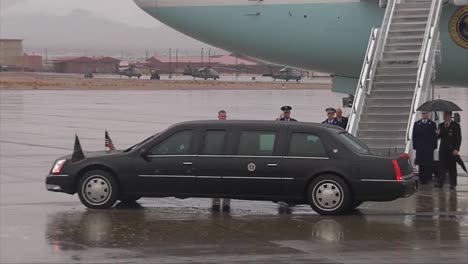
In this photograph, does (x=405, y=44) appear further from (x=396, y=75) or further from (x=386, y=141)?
(x=386, y=141)

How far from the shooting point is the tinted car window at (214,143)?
48.0ft

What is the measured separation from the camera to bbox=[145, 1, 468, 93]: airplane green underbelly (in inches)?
787

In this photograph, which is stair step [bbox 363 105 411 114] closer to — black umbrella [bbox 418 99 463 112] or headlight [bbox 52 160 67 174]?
black umbrella [bbox 418 99 463 112]

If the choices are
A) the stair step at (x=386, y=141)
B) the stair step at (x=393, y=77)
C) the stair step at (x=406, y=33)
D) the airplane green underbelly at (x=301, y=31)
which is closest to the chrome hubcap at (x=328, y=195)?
the stair step at (x=386, y=141)

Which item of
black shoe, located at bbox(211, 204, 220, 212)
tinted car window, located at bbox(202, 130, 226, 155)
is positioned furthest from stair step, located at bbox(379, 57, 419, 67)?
black shoe, located at bbox(211, 204, 220, 212)

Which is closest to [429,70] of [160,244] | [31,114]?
[160,244]

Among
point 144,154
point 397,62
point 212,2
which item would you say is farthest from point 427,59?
point 144,154

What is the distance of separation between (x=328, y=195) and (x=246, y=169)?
120cm

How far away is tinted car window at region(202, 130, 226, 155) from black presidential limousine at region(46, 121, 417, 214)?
14mm

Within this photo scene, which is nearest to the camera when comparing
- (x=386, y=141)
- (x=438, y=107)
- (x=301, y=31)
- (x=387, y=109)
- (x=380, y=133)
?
(x=438, y=107)

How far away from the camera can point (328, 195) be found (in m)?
14.1

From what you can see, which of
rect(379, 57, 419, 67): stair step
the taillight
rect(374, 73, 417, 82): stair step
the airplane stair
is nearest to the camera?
the taillight

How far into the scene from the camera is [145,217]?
13.8 metres

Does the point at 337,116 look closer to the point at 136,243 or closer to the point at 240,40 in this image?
the point at 240,40
